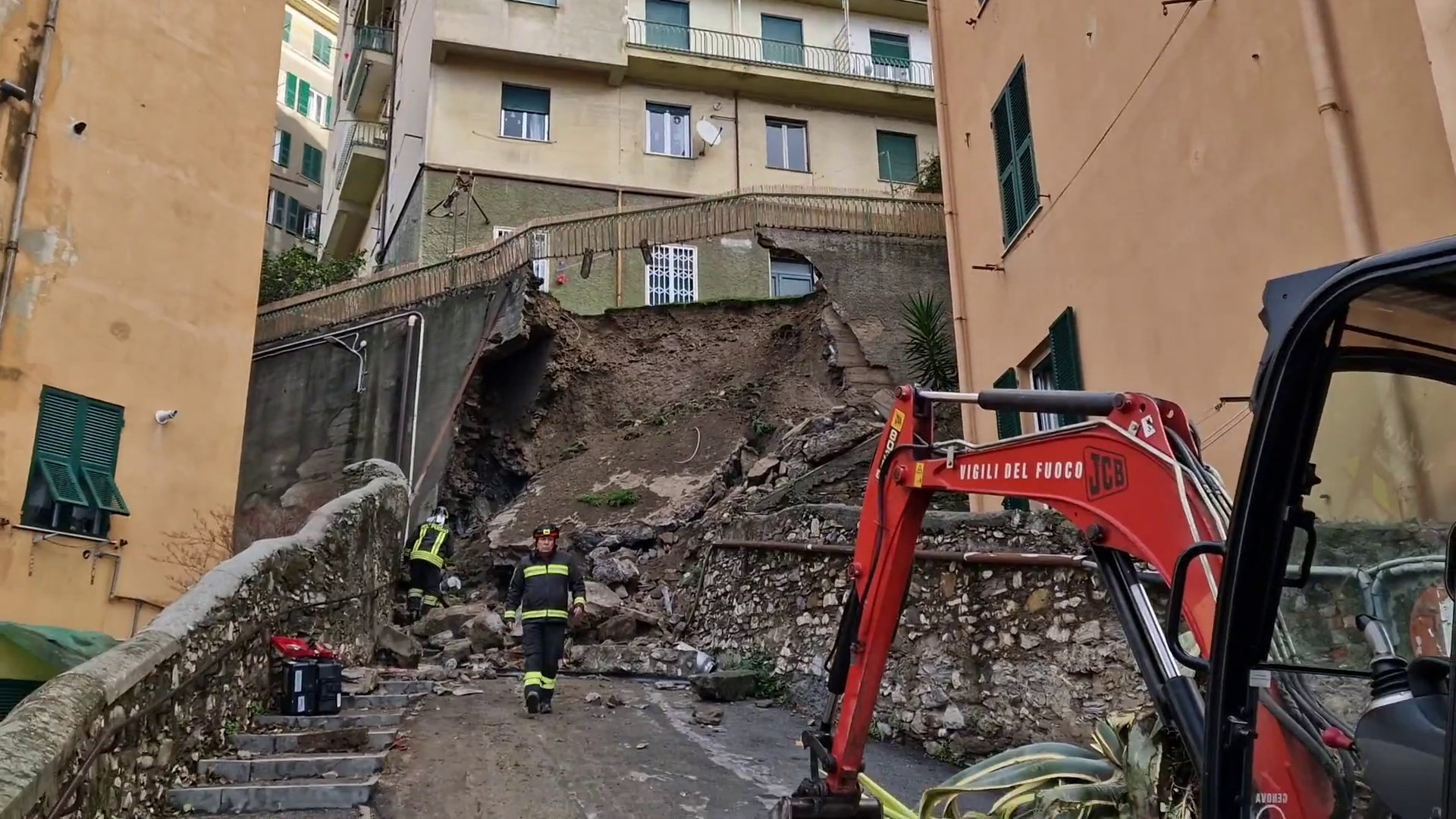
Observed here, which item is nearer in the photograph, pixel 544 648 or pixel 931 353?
pixel 544 648

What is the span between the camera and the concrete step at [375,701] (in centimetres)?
782

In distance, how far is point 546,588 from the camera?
27.6 feet

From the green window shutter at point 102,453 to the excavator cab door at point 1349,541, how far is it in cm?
1180

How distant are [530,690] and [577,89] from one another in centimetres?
1735

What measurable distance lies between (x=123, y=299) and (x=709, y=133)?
1380 cm

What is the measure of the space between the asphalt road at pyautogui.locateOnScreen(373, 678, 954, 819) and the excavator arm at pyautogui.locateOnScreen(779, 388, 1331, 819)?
5.18 ft

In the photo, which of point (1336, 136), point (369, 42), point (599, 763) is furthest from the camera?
point (369, 42)

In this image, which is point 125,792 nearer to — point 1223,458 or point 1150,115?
point 1223,458

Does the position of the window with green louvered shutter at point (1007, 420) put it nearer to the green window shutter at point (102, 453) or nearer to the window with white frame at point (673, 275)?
the green window shutter at point (102, 453)

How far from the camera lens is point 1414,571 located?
6.45 ft

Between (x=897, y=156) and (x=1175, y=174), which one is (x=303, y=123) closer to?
(x=897, y=156)

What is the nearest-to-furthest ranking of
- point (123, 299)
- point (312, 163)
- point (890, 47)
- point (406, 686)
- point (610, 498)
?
point (406, 686)
point (123, 299)
point (610, 498)
point (890, 47)
point (312, 163)

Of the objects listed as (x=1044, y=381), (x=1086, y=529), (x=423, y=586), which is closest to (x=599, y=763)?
(x=1086, y=529)

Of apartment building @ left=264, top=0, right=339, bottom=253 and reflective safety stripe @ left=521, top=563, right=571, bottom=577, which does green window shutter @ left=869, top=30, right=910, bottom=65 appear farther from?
reflective safety stripe @ left=521, top=563, right=571, bottom=577
